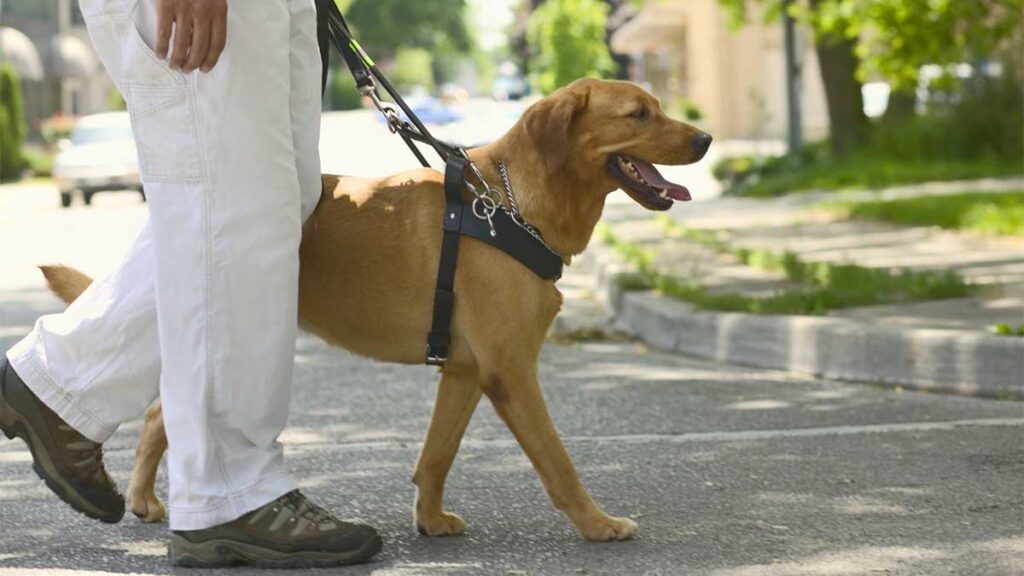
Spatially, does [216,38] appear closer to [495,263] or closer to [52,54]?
[495,263]

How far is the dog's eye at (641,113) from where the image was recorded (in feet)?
14.6

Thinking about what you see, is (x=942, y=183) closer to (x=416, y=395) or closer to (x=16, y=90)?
(x=416, y=395)

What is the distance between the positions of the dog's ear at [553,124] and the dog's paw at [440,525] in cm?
91

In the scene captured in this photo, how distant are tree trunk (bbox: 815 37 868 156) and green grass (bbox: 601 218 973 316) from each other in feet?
43.8

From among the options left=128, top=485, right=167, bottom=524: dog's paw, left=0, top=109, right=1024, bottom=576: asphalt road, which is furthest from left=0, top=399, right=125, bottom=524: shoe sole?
left=128, top=485, right=167, bottom=524: dog's paw

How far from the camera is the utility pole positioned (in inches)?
957

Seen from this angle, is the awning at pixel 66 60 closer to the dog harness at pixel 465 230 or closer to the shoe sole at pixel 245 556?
the dog harness at pixel 465 230

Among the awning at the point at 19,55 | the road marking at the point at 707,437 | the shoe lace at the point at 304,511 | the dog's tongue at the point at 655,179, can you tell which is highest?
the awning at the point at 19,55

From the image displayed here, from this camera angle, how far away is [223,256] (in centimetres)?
387

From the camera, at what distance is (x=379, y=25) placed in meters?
98.0

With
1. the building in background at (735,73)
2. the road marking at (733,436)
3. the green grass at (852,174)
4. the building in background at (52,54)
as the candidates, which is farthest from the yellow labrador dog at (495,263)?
the building in background at (52,54)

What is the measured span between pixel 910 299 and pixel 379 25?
91.1m

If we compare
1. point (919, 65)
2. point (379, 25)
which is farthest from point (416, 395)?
point (379, 25)

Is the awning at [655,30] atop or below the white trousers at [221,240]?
atop
